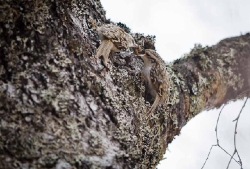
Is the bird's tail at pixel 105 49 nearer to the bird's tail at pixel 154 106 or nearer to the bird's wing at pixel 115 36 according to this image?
the bird's wing at pixel 115 36

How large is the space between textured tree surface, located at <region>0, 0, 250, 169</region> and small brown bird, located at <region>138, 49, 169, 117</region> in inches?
2.2

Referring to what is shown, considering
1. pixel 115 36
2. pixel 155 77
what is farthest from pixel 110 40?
pixel 155 77

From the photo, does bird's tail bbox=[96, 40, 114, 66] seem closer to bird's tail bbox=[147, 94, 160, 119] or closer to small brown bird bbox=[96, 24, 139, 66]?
small brown bird bbox=[96, 24, 139, 66]

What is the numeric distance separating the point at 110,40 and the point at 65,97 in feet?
0.98

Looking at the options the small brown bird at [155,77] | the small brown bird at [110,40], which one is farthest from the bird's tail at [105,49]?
the small brown bird at [155,77]

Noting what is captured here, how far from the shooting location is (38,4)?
85cm

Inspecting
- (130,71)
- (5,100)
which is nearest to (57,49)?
(5,100)

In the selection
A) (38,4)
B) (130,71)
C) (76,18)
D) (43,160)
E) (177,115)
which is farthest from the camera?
(177,115)

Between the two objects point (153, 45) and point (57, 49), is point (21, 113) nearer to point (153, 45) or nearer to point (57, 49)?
point (57, 49)

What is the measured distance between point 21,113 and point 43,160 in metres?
0.11

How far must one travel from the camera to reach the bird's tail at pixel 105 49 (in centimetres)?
100

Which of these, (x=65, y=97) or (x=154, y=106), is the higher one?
(x=154, y=106)

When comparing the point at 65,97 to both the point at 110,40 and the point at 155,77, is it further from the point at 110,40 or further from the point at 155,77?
the point at 155,77

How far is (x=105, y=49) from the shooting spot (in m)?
1.03
